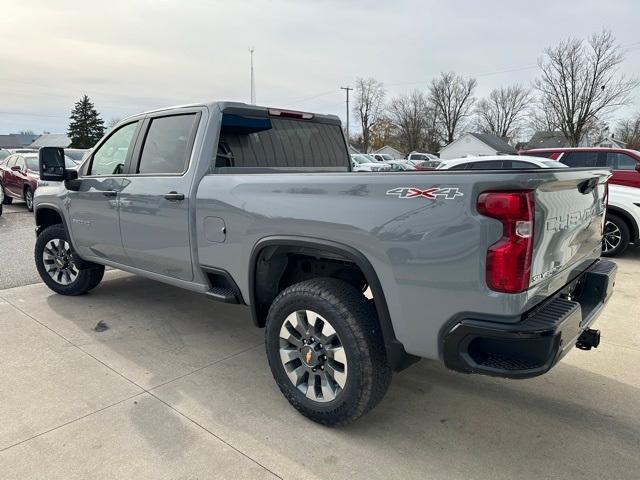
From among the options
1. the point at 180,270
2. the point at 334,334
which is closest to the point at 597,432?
the point at 334,334

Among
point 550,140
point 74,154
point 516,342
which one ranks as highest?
point 550,140

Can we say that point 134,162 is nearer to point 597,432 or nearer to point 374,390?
point 374,390

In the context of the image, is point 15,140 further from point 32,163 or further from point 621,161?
point 621,161

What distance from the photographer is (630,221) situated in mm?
7312

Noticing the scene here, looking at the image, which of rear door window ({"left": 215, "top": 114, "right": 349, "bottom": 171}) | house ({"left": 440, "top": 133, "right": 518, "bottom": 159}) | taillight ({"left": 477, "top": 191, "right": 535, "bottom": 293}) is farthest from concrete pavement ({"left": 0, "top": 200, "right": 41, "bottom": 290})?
house ({"left": 440, "top": 133, "right": 518, "bottom": 159})

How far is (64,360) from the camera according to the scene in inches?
144

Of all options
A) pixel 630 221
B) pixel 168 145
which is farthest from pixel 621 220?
pixel 168 145

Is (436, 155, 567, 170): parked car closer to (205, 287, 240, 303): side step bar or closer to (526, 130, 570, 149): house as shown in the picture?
(205, 287, 240, 303): side step bar

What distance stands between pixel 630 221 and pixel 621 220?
12cm

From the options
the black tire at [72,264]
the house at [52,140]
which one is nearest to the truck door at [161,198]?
the black tire at [72,264]

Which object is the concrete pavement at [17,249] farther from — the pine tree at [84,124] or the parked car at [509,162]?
the pine tree at [84,124]

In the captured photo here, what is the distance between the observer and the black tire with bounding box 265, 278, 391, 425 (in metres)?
2.53

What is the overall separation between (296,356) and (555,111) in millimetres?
44550

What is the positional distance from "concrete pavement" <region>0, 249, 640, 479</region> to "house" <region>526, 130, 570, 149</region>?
4661cm
